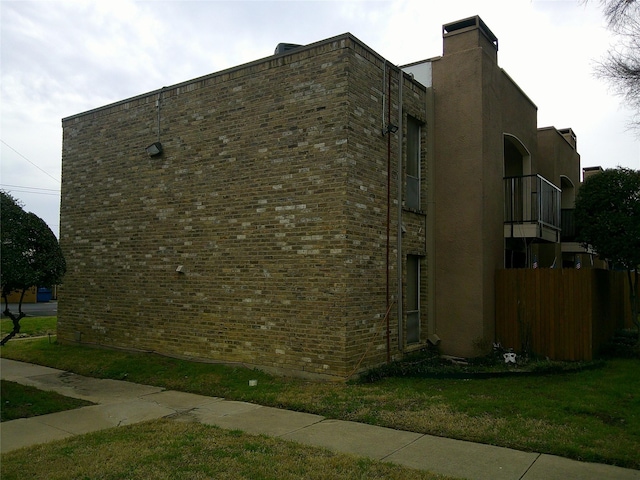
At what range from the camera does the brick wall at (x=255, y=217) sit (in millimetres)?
8742

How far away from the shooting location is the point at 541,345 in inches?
415

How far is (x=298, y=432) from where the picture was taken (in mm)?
6301

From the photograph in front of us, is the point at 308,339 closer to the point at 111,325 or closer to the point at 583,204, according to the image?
the point at 111,325

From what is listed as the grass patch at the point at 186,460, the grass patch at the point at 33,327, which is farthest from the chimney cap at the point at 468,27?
the grass patch at the point at 33,327

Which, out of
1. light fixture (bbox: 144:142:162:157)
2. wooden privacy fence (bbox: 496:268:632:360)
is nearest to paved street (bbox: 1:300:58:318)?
light fixture (bbox: 144:142:162:157)

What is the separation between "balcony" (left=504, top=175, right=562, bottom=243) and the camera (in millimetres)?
11594

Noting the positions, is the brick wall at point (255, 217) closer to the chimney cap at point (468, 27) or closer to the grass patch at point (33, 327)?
the chimney cap at point (468, 27)

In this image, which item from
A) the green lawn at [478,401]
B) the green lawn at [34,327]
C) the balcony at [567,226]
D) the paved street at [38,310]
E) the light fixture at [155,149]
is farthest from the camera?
the paved street at [38,310]

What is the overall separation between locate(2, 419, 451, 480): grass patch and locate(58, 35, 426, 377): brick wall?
9.92ft

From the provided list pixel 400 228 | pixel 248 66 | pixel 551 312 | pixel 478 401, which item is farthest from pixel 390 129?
pixel 478 401

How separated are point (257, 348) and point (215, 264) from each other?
1874 mm

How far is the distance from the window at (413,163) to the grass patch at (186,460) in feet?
20.7

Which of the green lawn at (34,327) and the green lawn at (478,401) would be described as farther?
the green lawn at (34,327)

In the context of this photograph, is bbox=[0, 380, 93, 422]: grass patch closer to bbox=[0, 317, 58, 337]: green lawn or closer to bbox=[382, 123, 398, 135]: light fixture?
bbox=[382, 123, 398, 135]: light fixture
